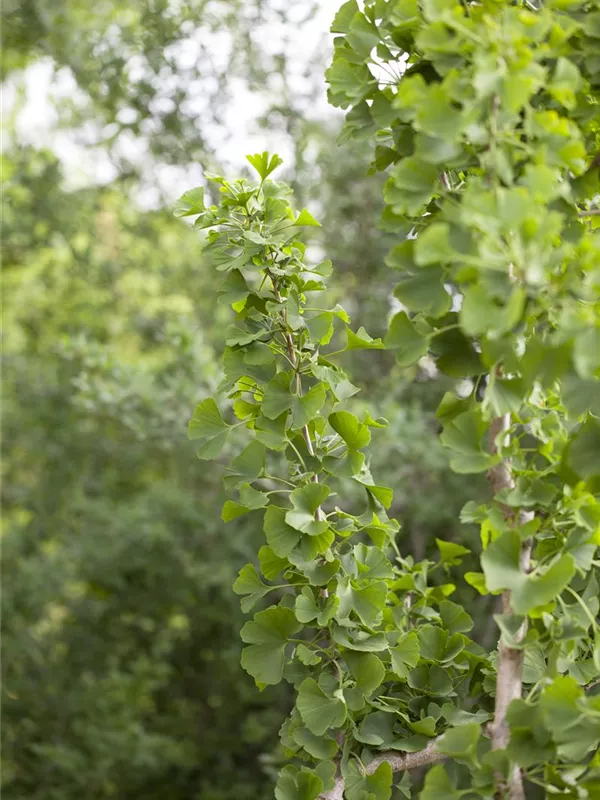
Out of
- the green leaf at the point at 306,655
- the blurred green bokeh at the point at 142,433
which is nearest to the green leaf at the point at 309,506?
the green leaf at the point at 306,655

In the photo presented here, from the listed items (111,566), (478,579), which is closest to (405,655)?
(478,579)

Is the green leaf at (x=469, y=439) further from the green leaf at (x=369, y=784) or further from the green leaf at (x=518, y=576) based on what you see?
the green leaf at (x=369, y=784)

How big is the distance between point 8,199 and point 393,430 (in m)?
1.31

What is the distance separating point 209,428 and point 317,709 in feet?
0.87

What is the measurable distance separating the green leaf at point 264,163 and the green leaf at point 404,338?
23 cm

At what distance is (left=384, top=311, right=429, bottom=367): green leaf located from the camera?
2.02ft

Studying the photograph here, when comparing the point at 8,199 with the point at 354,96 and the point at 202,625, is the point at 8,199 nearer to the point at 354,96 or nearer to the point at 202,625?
the point at 202,625

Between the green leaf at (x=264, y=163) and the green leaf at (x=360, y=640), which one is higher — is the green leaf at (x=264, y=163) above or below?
above

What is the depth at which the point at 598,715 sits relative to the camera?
0.55m

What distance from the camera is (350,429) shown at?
744 mm

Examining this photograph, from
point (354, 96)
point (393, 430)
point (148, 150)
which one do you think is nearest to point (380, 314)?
point (393, 430)

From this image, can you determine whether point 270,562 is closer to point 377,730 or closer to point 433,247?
point 377,730

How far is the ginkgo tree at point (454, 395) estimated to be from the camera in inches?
21.3

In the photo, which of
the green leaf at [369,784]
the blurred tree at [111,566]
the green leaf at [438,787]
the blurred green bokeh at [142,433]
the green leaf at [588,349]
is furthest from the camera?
the blurred tree at [111,566]
